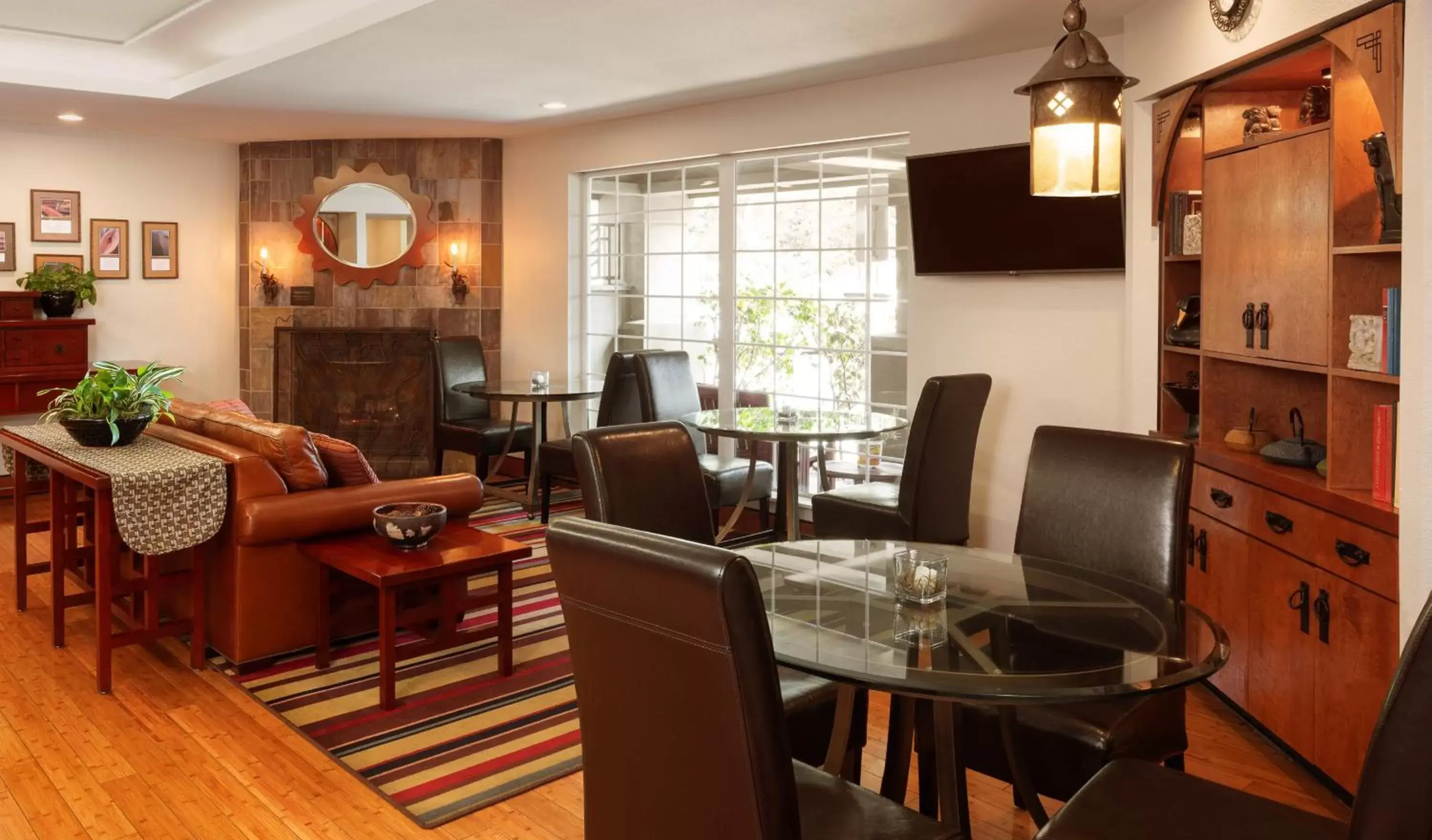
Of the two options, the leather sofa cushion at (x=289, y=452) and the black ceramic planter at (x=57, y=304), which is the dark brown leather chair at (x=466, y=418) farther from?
the leather sofa cushion at (x=289, y=452)

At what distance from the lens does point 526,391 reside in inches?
259

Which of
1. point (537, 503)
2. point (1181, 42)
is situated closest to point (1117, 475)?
point (1181, 42)

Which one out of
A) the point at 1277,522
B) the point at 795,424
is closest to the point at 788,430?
the point at 795,424

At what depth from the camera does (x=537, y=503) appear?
691 cm

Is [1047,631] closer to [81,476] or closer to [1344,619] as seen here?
[1344,619]

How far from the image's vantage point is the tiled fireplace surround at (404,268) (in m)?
7.88

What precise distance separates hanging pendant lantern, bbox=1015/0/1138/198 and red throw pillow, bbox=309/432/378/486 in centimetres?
290

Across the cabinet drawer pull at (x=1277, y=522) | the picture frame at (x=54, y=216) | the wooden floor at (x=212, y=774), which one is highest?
the picture frame at (x=54, y=216)

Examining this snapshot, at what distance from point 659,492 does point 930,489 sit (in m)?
1.80

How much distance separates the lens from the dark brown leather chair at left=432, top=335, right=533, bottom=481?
6.93m

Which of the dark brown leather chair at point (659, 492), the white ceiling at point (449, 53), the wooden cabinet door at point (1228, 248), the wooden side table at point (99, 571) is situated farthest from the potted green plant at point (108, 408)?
the wooden cabinet door at point (1228, 248)

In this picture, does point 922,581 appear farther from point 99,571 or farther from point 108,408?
point 108,408

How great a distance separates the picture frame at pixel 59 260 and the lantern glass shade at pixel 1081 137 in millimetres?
7058

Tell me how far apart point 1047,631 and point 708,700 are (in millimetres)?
800
